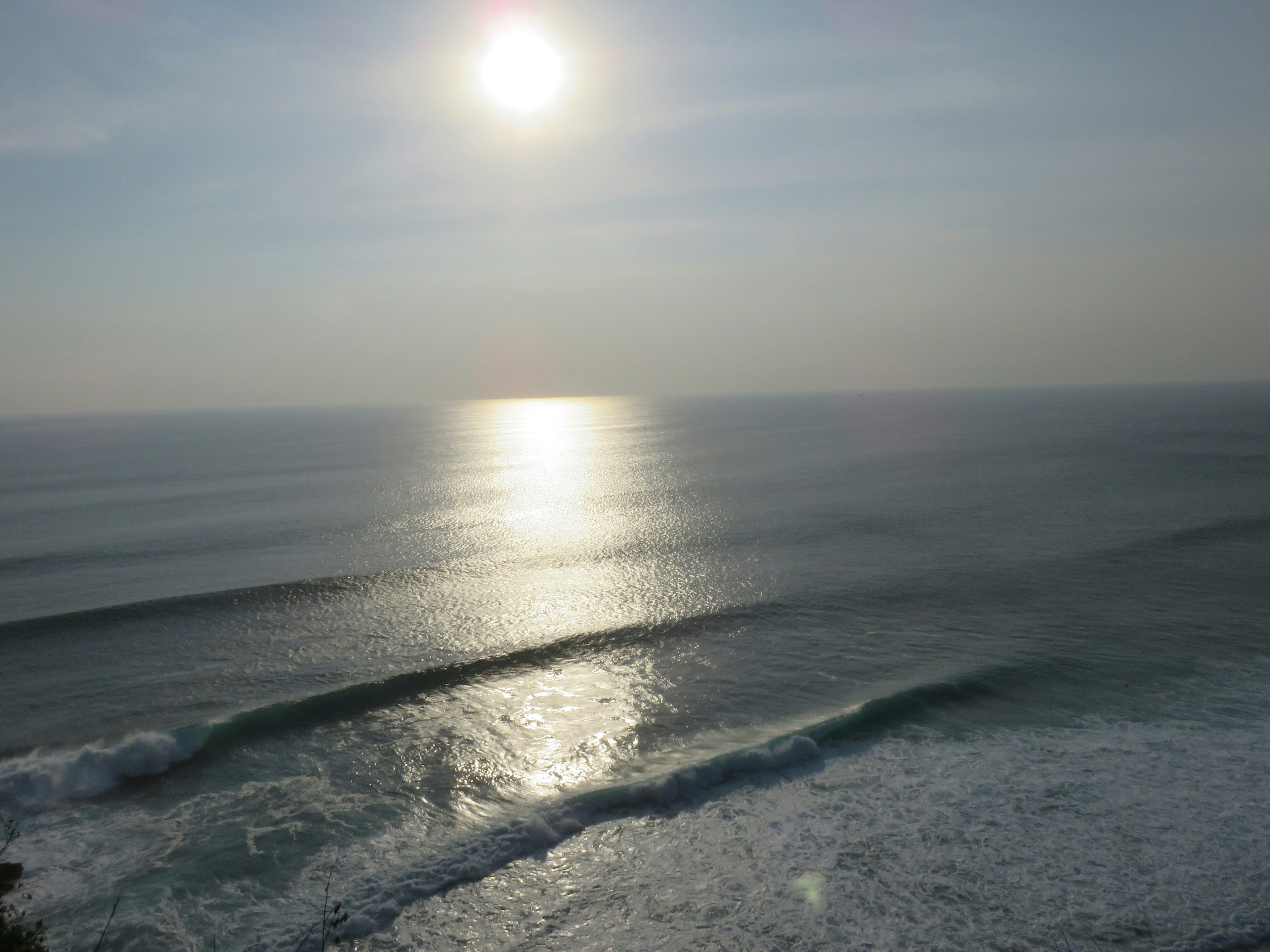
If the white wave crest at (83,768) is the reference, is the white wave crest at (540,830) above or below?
below

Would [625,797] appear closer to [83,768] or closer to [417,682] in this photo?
[417,682]

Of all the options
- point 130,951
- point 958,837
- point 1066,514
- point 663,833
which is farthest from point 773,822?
point 1066,514

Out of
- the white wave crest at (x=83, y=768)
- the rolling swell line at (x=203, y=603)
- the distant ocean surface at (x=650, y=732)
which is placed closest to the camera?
the distant ocean surface at (x=650, y=732)

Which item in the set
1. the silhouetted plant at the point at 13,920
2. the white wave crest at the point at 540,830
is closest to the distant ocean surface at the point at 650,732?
the white wave crest at the point at 540,830

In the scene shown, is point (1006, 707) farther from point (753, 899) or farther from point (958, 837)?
point (753, 899)

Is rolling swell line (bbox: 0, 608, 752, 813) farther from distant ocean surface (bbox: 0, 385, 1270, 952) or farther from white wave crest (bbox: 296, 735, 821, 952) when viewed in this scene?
white wave crest (bbox: 296, 735, 821, 952)

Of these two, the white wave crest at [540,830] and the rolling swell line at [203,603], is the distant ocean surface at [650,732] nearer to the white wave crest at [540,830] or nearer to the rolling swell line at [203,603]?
the white wave crest at [540,830]

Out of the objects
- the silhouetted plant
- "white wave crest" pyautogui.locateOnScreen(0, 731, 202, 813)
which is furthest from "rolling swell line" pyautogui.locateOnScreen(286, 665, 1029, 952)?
"white wave crest" pyautogui.locateOnScreen(0, 731, 202, 813)
